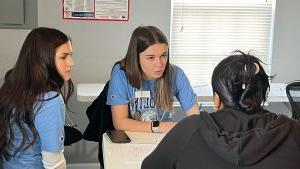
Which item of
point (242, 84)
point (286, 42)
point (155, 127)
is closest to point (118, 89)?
point (155, 127)

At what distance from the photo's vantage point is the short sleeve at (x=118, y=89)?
7.05 ft

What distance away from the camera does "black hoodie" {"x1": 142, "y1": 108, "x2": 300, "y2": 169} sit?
109 centimetres

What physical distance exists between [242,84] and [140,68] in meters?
1.05

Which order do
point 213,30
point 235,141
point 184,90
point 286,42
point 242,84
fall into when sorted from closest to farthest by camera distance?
point 235,141 < point 242,84 < point 184,90 < point 213,30 < point 286,42

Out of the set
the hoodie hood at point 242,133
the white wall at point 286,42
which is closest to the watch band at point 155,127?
the hoodie hood at point 242,133

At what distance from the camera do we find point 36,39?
1.65 meters

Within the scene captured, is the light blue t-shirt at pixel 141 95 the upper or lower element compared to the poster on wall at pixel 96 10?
lower

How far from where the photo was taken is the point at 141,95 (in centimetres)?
220

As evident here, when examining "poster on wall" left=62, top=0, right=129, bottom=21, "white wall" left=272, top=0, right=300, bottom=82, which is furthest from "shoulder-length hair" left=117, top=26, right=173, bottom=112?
"white wall" left=272, top=0, right=300, bottom=82

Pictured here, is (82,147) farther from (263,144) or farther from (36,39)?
(263,144)

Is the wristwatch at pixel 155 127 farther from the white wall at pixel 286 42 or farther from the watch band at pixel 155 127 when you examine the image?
the white wall at pixel 286 42

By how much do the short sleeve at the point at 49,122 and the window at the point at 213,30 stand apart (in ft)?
6.36

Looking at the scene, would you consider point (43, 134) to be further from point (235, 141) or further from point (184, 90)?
point (184, 90)

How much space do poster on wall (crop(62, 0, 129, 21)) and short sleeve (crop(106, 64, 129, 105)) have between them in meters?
1.15
